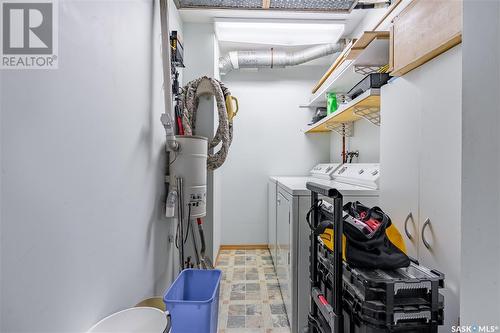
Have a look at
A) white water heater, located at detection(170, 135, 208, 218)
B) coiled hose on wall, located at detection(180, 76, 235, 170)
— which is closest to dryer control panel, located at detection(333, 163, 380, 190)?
coiled hose on wall, located at detection(180, 76, 235, 170)

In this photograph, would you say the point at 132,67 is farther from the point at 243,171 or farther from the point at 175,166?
the point at 243,171

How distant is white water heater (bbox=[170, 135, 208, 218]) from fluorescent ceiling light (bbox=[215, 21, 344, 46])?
1.47 meters

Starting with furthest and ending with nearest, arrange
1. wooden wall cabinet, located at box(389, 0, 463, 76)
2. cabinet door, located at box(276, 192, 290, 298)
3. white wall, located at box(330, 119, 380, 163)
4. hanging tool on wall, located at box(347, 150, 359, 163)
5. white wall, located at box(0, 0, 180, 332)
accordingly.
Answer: hanging tool on wall, located at box(347, 150, 359, 163)
white wall, located at box(330, 119, 380, 163)
cabinet door, located at box(276, 192, 290, 298)
wooden wall cabinet, located at box(389, 0, 463, 76)
white wall, located at box(0, 0, 180, 332)

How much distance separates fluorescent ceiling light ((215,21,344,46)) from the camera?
242 cm

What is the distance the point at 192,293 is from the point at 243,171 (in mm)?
1984

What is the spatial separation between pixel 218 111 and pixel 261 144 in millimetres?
1429

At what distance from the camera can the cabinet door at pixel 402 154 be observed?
1.12 metres

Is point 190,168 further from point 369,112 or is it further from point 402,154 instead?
point 369,112

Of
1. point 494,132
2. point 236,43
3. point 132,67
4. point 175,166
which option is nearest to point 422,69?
point 494,132

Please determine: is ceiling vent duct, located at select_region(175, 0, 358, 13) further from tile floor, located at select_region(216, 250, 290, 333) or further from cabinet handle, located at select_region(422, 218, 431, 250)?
tile floor, located at select_region(216, 250, 290, 333)

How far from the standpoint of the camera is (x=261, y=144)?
132 inches

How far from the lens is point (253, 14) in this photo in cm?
229

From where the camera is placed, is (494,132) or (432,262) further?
(432,262)

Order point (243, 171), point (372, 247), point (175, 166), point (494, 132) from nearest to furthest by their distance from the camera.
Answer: point (494, 132) < point (372, 247) < point (175, 166) < point (243, 171)
